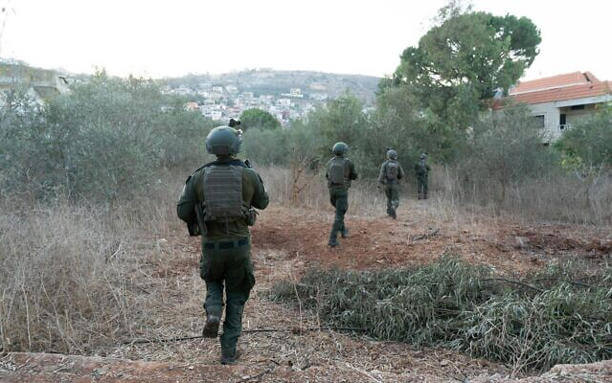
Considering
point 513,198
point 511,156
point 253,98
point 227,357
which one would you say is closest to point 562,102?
point 511,156

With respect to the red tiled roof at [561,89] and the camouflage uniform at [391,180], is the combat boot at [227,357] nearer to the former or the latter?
the camouflage uniform at [391,180]

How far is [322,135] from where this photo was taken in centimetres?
1783

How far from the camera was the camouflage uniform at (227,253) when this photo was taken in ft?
11.0

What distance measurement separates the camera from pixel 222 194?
327 cm

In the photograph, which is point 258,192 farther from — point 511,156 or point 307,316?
point 511,156

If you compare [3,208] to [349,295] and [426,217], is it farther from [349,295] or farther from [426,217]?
[426,217]

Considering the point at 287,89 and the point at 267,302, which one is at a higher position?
the point at 287,89

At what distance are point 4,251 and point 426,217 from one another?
26.2 ft

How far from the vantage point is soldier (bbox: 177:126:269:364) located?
129 inches

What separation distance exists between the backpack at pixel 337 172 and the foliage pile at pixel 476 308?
2.42 metres

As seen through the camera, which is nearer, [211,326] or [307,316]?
[211,326]

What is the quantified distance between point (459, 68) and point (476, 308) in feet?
50.1

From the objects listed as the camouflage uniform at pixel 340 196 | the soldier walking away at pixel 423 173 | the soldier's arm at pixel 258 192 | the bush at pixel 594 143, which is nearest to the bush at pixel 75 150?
A: the camouflage uniform at pixel 340 196

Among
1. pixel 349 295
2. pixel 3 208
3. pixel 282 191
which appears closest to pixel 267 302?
pixel 349 295
